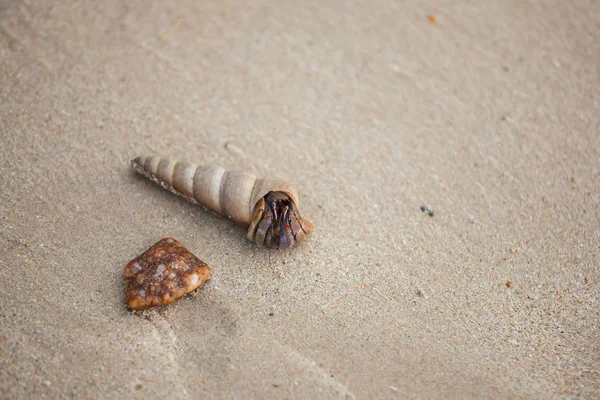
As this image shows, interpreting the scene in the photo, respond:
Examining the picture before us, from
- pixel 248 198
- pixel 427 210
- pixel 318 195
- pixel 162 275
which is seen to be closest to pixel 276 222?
pixel 248 198

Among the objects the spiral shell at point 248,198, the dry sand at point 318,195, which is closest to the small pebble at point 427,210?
the dry sand at point 318,195

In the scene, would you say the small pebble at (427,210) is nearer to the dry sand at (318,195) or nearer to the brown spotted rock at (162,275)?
the dry sand at (318,195)

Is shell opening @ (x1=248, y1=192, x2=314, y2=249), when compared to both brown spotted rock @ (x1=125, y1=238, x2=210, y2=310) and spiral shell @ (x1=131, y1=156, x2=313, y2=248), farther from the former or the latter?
brown spotted rock @ (x1=125, y1=238, x2=210, y2=310)

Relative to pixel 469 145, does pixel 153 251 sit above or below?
below

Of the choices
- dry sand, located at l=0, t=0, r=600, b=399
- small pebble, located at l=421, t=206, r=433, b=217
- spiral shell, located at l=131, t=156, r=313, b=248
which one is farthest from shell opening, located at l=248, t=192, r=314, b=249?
small pebble, located at l=421, t=206, r=433, b=217

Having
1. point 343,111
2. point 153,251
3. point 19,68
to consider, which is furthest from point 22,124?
point 343,111

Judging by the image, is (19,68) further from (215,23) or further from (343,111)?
(343,111)

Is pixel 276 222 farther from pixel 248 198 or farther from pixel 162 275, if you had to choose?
pixel 162 275

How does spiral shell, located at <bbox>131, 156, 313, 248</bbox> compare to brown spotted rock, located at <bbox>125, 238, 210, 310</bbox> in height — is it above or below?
above
